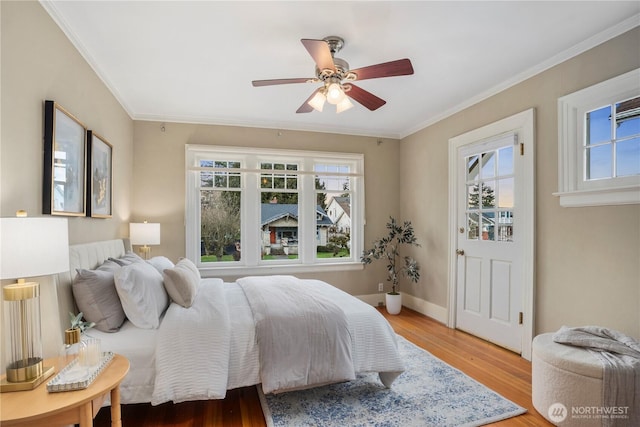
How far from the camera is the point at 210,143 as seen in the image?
4438 millimetres

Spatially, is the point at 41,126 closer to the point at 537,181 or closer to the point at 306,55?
the point at 306,55

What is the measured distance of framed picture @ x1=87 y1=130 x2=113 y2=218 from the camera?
107 inches

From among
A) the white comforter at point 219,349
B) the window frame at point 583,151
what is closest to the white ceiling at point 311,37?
the window frame at point 583,151

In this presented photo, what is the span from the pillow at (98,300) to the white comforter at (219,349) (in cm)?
30

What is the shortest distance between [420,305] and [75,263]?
3.92 metres

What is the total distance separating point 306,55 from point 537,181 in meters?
2.25

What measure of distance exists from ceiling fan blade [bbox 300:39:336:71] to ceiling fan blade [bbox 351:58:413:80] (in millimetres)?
217

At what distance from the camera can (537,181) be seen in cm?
302

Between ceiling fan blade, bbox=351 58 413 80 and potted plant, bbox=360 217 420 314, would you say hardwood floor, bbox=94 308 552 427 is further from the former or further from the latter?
ceiling fan blade, bbox=351 58 413 80

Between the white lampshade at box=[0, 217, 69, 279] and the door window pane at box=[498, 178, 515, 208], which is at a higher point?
the door window pane at box=[498, 178, 515, 208]

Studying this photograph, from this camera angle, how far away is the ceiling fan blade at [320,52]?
2.03 meters

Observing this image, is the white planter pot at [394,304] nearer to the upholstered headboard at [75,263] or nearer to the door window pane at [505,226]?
the door window pane at [505,226]

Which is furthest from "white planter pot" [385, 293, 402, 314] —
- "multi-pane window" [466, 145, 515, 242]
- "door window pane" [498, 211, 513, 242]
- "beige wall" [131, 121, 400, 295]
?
"door window pane" [498, 211, 513, 242]

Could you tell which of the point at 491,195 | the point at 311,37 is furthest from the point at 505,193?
the point at 311,37
